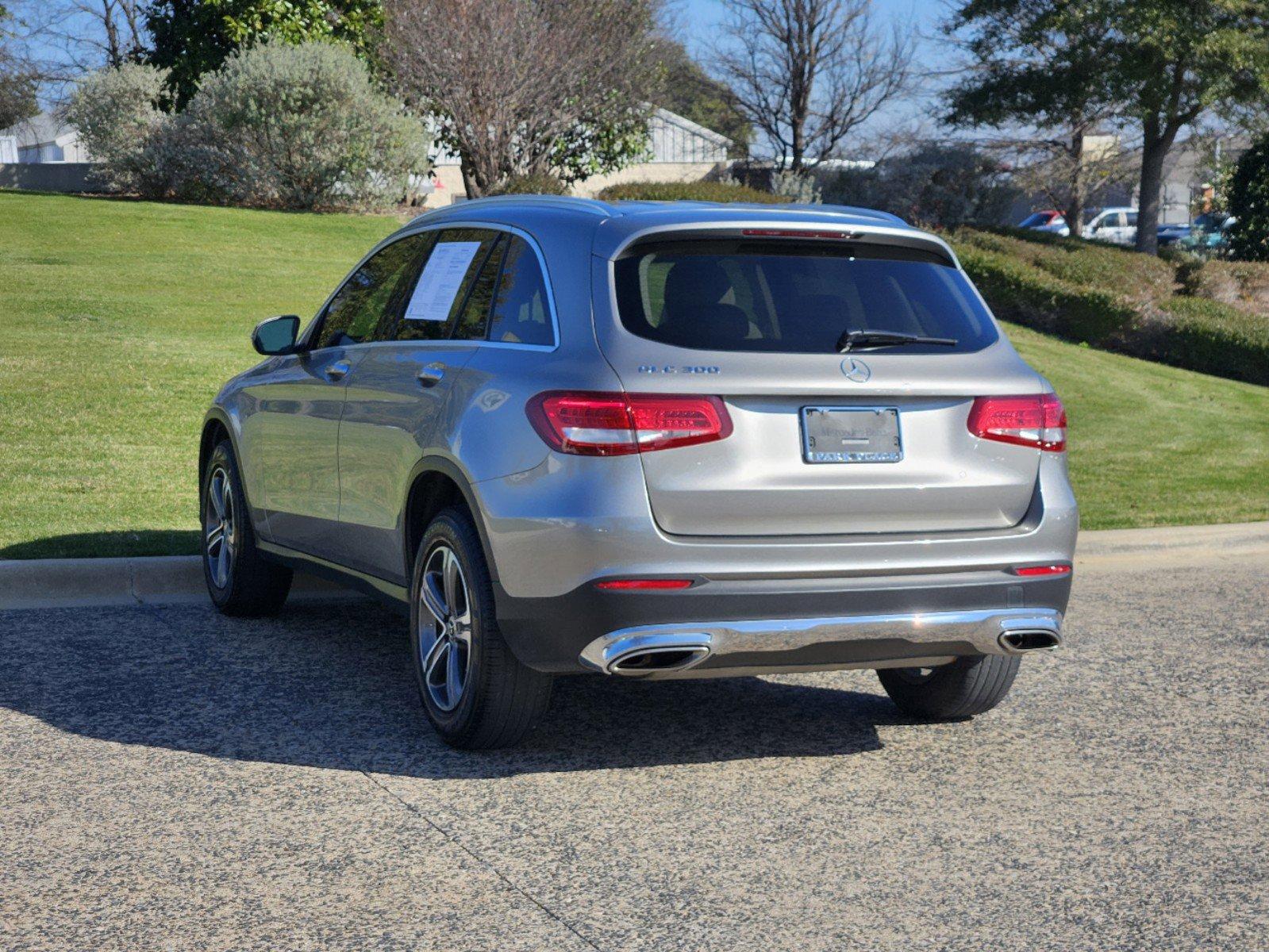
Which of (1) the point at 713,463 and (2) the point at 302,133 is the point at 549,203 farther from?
(2) the point at 302,133

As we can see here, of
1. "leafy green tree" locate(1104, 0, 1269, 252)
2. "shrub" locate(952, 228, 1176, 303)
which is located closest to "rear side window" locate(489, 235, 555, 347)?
"shrub" locate(952, 228, 1176, 303)

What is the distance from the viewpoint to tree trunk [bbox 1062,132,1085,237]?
1672 inches

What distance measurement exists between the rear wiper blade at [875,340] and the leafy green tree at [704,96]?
131 feet

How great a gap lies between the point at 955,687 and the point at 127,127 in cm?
2751

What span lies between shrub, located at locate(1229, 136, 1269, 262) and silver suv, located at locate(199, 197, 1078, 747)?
27.0 m

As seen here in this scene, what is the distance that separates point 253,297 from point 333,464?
40.5 feet

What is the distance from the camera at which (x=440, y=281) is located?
618 cm

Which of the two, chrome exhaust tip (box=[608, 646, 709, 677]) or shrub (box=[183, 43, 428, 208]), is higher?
shrub (box=[183, 43, 428, 208])

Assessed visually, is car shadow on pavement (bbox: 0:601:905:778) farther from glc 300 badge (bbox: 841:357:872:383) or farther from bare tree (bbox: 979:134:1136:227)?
bare tree (bbox: 979:134:1136:227)

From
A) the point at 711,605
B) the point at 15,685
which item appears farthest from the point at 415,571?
the point at 15,685

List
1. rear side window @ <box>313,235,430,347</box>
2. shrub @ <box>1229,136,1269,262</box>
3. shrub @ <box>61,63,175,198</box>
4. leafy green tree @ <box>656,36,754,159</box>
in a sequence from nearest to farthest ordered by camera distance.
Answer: rear side window @ <box>313,235,430,347</box>, shrub @ <box>61,63,175,198</box>, shrub @ <box>1229,136,1269,262</box>, leafy green tree @ <box>656,36,754,159</box>

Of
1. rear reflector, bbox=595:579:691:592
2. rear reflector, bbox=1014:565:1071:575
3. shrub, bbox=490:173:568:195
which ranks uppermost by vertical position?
shrub, bbox=490:173:568:195

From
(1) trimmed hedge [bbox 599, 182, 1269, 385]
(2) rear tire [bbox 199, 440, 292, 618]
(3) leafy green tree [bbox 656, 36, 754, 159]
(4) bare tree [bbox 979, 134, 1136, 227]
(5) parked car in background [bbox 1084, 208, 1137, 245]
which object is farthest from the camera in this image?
(5) parked car in background [bbox 1084, 208, 1137, 245]

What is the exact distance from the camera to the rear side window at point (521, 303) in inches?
210
